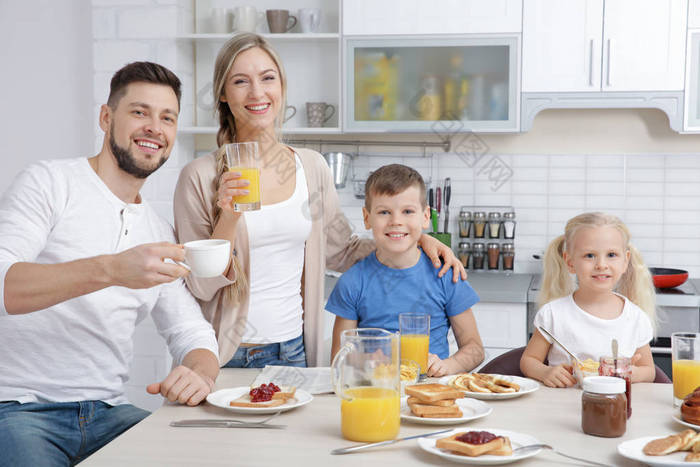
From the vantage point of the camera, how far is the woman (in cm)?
197

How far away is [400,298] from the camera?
81.3 inches

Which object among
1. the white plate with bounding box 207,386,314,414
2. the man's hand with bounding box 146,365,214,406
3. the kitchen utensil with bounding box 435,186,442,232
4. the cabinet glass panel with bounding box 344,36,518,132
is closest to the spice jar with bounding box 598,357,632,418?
the white plate with bounding box 207,386,314,414

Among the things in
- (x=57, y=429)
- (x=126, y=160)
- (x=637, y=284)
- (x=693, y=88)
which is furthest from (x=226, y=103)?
(x=693, y=88)

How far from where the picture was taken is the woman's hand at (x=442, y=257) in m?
2.05

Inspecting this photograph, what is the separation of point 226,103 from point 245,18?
149cm

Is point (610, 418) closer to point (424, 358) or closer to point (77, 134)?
point (424, 358)

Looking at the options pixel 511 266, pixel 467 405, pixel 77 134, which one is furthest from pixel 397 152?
pixel 467 405

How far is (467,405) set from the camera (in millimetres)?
1461

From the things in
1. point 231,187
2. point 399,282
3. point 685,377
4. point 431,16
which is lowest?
point 685,377

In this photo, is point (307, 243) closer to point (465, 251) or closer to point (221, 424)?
point (221, 424)

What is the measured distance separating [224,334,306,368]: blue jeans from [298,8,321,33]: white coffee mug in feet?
6.15

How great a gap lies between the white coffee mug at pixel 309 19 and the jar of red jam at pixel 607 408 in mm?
2562

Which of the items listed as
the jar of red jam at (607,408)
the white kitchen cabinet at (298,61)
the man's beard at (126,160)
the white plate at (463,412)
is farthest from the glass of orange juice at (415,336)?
the white kitchen cabinet at (298,61)

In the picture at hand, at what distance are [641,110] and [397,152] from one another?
1.19 m
